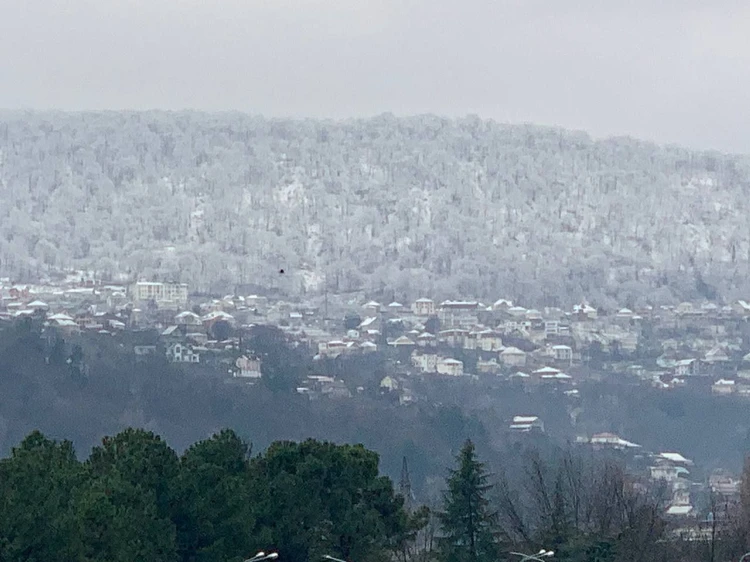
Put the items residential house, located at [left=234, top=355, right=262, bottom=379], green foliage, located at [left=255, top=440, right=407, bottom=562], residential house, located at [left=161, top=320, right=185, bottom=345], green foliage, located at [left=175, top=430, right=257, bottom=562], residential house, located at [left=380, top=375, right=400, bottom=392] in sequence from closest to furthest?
green foliage, located at [left=175, top=430, right=257, bottom=562], green foliage, located at [left=255, top=440, right=407, bottom=562], residential house, located at [left=234, top=355, right=262, bottom=379], residential house, located at [left=380, top=375, right=400, bottom=392], residential house, located at [left=161, top=320, right=185, bottom=345]

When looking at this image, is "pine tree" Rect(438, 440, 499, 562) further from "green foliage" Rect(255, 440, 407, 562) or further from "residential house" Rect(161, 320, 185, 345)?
"residential house" Rect(161, 320, 185, 345)

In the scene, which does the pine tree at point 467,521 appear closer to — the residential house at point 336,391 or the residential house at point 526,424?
the residential house at point 336,391

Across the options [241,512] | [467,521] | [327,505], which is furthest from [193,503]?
[467,521]

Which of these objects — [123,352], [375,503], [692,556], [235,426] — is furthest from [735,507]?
[123,352]

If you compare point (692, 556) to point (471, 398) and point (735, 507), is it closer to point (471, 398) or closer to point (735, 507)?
point (735, 507)

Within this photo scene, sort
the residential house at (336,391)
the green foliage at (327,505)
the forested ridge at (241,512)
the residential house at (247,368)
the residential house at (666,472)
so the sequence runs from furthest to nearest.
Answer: the residential house at (247,368), the residential house at (336,391), the residential house at (666,472), the green foliage at (327,505), the forested ridge at (241,512)

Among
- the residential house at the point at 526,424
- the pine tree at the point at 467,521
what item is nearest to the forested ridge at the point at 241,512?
the pine tree at the point at 467,521

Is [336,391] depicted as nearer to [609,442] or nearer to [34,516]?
[609,442]

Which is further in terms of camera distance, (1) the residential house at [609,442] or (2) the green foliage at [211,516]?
(1) the residential house at [609,442]

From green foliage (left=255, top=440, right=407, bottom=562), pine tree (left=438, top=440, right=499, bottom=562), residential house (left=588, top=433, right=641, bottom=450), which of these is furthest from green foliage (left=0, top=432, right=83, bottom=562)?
residential house (left=588, top=433, right=641, bottom=450)

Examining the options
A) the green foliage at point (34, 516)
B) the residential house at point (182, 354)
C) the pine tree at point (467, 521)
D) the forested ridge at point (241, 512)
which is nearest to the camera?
the green foliage at point (34, 516)
